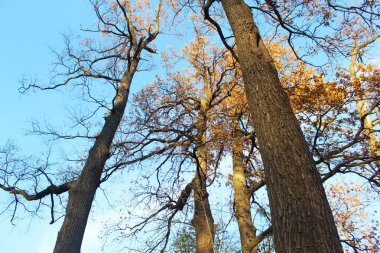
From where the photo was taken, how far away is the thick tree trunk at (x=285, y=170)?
2.81 meters

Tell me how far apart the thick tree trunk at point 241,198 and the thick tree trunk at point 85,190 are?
369 centimetres

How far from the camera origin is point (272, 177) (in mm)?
3295

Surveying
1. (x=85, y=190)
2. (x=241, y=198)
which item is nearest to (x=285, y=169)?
(x=85, y=190)

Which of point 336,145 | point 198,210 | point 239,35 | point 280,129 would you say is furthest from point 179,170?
point 280,129

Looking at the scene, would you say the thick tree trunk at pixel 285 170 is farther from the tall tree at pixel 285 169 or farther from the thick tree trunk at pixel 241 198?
the thick tree trunk at pixel 241 198

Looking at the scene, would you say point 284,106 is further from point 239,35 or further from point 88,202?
point 88,202

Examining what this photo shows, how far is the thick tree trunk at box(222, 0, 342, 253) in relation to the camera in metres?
2.81

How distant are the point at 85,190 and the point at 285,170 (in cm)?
459

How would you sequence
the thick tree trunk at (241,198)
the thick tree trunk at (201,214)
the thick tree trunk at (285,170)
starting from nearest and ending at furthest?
1. the thick tree trunk at (285,170)
2. the thick tree trunk at (201,214)
3. the thick tree trunk at (241,198)

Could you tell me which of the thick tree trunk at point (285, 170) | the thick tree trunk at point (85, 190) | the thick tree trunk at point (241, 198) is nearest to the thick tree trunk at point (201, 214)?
the thick tree trunk at point (241, 198)

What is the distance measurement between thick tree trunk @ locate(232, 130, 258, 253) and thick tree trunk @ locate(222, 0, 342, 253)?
16.8 feet

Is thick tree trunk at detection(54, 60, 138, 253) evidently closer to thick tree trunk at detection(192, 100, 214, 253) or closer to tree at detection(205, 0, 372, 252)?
thick tree trunk at detection(192, 100, 214, 253)

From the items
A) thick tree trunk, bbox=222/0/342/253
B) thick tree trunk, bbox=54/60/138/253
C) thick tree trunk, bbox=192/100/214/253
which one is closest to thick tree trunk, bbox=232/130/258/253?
thick tree trunk, bbox=192/100/214/253

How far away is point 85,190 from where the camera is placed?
6617 millimetres
